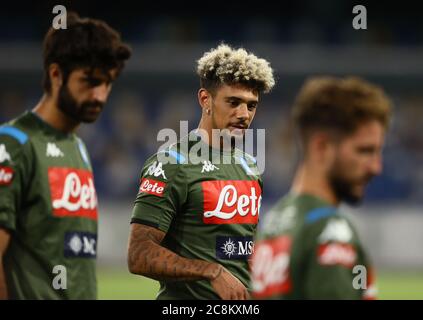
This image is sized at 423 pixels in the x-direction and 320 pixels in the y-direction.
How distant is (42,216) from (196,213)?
3.47 feet

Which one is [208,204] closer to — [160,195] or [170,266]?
[160,195]

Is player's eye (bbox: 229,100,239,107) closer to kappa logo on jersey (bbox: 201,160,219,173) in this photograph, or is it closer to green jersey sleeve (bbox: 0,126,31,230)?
kappa logo on jersey (bbox: 201,160,219,173)

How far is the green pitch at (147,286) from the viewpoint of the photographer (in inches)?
547

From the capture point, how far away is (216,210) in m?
5.30

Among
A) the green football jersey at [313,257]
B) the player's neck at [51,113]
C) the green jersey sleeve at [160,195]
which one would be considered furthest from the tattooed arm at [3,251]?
the green football jersey at [313,257]

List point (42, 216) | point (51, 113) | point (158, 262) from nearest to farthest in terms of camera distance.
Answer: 1. point (42, 216)
2. point (51, 113)
3. point (158, 262)

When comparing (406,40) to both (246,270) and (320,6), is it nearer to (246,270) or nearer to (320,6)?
(320,6)

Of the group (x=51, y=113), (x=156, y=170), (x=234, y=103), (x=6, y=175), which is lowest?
(x=6, y=175)

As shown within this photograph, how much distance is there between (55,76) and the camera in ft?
15.6

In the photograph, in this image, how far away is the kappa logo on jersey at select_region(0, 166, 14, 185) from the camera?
14.6 ft

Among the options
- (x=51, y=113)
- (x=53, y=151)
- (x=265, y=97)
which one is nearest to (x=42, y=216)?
(x=53, y=151)

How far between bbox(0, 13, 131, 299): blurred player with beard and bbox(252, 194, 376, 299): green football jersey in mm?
1521

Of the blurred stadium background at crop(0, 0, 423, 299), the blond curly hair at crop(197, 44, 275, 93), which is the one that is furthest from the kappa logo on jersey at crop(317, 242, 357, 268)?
the blurred stadium background at crop(0, 0, 423, 299)

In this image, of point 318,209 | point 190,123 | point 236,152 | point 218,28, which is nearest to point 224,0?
point 218,28
